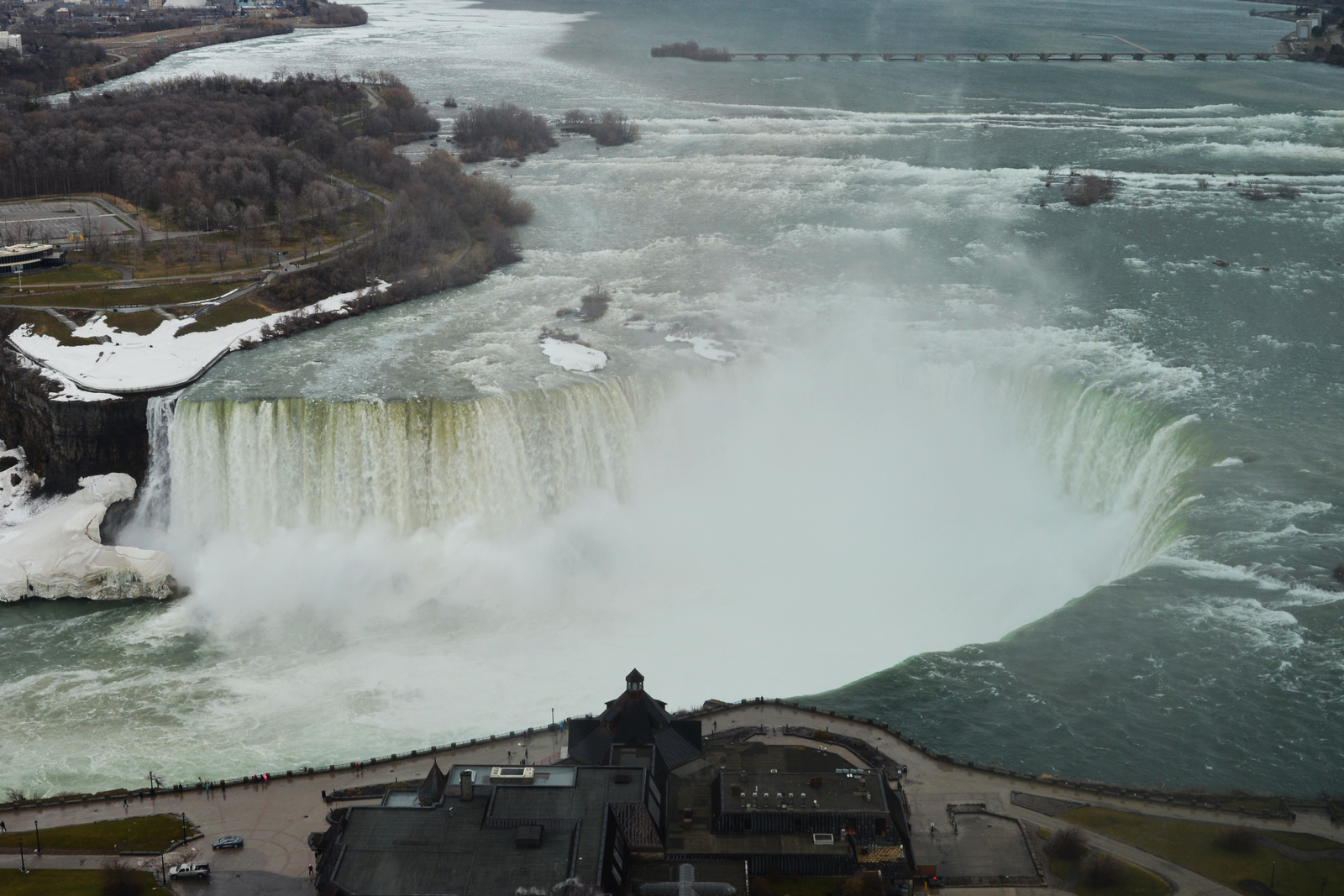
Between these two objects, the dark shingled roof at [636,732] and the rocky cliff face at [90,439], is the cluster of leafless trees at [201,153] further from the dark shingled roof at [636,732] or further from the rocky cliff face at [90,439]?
the dark shingled roof at [636,732]

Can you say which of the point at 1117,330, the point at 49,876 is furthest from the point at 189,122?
the point at 49,876

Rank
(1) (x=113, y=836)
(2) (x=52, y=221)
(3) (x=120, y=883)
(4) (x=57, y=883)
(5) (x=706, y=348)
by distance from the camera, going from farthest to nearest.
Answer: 1. (2) (x=52, y=221)
2. (5) (x=706, y=348)
3. (1) (x=113, y=836)
4. (4) (x=57, y=883)
5. (3) (x=120, y=883)

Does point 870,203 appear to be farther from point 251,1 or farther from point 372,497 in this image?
point 251,1

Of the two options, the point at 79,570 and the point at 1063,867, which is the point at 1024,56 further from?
the point at 1063,867

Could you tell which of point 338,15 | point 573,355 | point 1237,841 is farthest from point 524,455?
point 338,15

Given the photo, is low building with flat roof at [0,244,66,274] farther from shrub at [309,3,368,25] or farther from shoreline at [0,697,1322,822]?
shrub at [309,3,368,25]

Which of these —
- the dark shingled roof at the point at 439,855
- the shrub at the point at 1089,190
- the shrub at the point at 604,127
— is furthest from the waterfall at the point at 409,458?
the shrub at the point at 604,127
